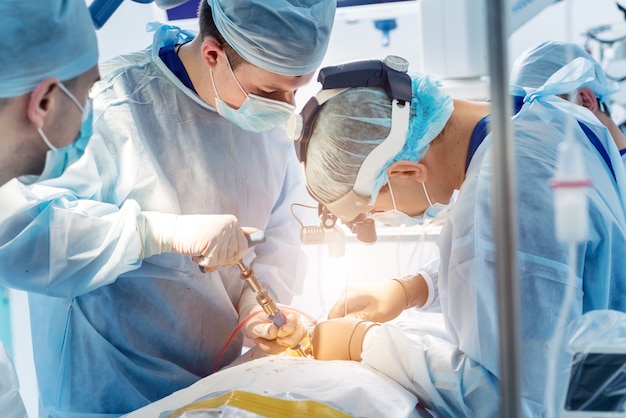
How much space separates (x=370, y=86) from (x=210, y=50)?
18.8 inches

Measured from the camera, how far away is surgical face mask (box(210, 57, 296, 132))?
1.78 m

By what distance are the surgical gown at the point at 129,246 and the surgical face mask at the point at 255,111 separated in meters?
0.08

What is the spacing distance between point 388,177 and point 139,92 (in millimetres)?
708

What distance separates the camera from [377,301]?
2082 millimetres

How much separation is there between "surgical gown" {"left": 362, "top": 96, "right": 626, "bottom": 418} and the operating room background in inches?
43.6

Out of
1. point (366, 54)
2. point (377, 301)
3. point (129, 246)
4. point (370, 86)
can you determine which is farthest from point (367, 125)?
point (366, 54)

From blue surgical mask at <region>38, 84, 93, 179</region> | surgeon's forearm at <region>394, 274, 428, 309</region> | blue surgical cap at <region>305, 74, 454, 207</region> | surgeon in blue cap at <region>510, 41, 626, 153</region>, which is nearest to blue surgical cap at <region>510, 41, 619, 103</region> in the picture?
surgeon in blue cap at <region>510, 41, 626, 153</region>

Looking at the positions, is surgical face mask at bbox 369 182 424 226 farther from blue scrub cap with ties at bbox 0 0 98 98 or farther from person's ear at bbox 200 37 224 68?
blue scrub cap with ties at bbox 0 0 98 98

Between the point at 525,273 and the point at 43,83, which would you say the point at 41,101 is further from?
the point at 525,273

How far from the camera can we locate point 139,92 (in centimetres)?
177

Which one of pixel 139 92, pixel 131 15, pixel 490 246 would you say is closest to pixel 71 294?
pixel 139 92

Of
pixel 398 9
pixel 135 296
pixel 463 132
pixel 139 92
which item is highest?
pixel 398 9

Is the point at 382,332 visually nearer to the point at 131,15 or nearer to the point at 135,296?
the point at 135,296

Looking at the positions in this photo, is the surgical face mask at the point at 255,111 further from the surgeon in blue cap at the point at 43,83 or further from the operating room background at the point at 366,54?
the operating room background at the point at 366,54
